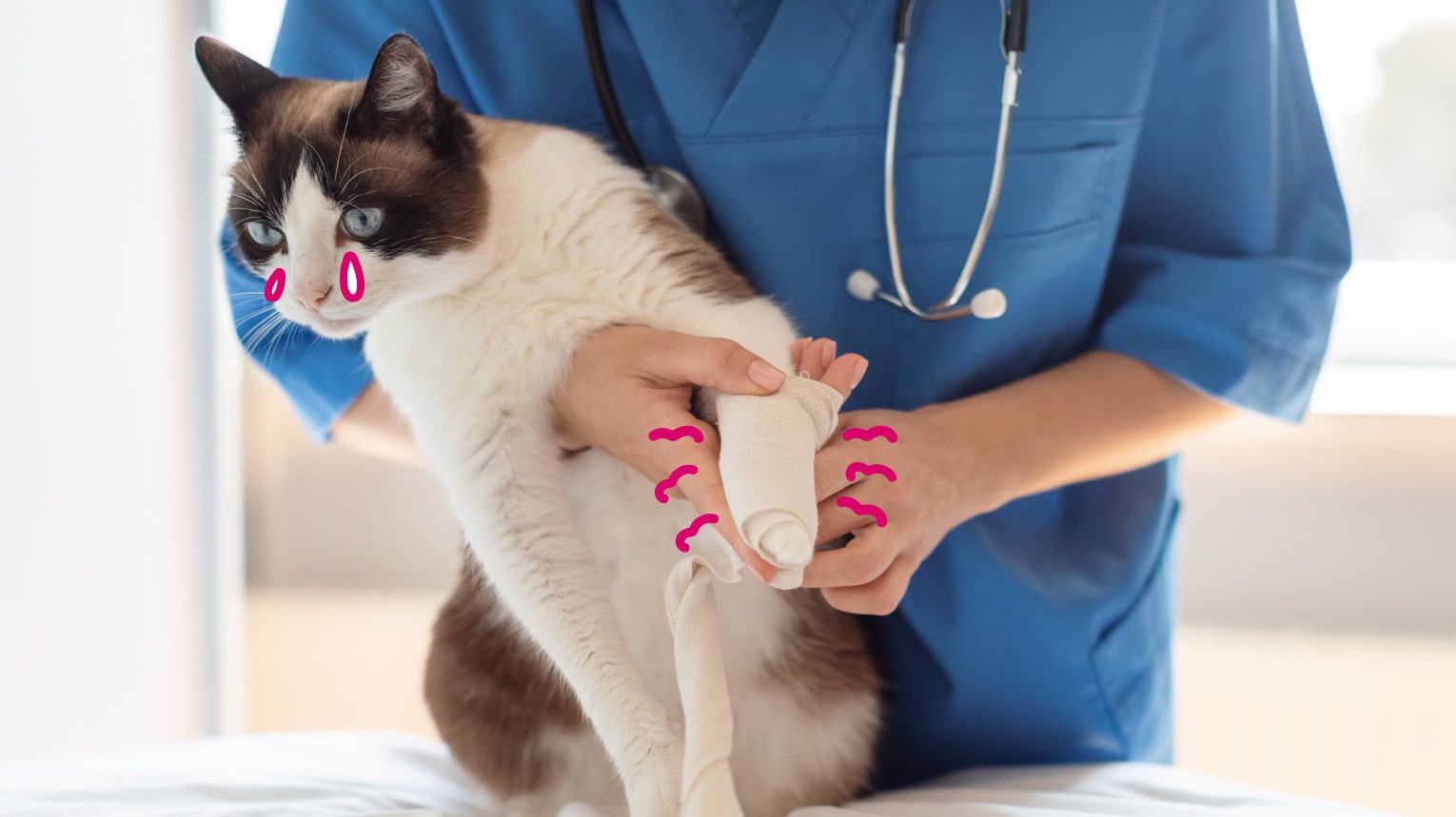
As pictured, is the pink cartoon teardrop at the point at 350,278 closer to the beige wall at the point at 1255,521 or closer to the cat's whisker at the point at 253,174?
the cat's whisker at the point at 253,174

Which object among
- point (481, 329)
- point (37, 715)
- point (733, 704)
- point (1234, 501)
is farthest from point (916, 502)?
point (37, 715)

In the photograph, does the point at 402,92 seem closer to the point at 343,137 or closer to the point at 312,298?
the point at 343,137

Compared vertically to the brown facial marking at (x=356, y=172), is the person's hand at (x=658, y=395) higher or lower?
lower

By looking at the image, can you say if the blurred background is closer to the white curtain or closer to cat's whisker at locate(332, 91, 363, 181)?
the white curtain

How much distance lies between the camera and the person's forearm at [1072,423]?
96 cm

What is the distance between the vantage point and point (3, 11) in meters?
1.35

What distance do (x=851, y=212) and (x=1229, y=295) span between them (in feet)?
1.27

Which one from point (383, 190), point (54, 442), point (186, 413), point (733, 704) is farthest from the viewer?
point (186, 413)

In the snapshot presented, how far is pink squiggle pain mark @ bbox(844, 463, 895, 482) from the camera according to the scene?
0.79 m

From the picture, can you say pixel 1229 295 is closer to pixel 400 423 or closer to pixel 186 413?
pixel 400 423

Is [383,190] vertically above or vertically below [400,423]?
above

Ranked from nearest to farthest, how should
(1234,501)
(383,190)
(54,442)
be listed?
1. (383,190)
2. (54,442)
3. (1234,501)

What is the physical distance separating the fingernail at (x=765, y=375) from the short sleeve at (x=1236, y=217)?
1.61ft

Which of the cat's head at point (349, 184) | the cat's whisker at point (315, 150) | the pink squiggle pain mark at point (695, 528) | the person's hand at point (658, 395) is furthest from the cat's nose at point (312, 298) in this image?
the pink squiggle pain mark at point (695, 528)
